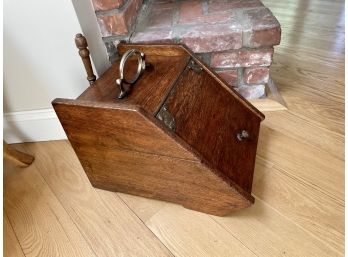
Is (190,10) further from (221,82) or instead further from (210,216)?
(210,216)

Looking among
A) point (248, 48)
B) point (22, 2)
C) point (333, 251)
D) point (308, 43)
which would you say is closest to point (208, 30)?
point (248, 48)

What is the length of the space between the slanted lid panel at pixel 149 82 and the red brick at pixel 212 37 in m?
0.11

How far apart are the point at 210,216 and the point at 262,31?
1.82ft

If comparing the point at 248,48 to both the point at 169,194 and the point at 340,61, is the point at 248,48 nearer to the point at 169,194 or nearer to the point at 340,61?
the point at 169,194

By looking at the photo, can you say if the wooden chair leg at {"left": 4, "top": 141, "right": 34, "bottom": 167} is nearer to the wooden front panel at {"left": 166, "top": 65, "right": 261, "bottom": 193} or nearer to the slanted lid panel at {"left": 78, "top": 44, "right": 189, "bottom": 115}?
the slanted lid panel at {"left": 78, "top": 44, "right": 189, "bottom": 115}

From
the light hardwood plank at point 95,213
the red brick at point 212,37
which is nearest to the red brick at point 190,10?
the red brick at point 212,37

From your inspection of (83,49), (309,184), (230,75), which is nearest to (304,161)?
(309,184)

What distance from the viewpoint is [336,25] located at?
1.54 m

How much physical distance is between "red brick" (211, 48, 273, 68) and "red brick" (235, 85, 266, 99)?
4.0 inches

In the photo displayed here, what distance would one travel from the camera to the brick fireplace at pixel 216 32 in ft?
2.59

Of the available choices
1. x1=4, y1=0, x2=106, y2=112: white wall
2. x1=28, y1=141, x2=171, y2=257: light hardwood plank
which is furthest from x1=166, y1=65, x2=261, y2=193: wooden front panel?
x1=4, y1=0, x2=106, y2=112: white wall

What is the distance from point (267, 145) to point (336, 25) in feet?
3.86

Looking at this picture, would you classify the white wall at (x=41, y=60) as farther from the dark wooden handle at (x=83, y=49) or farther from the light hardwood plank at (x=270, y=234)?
the light hardwood plank at (x=270, y=234)

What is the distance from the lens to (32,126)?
0.94m
